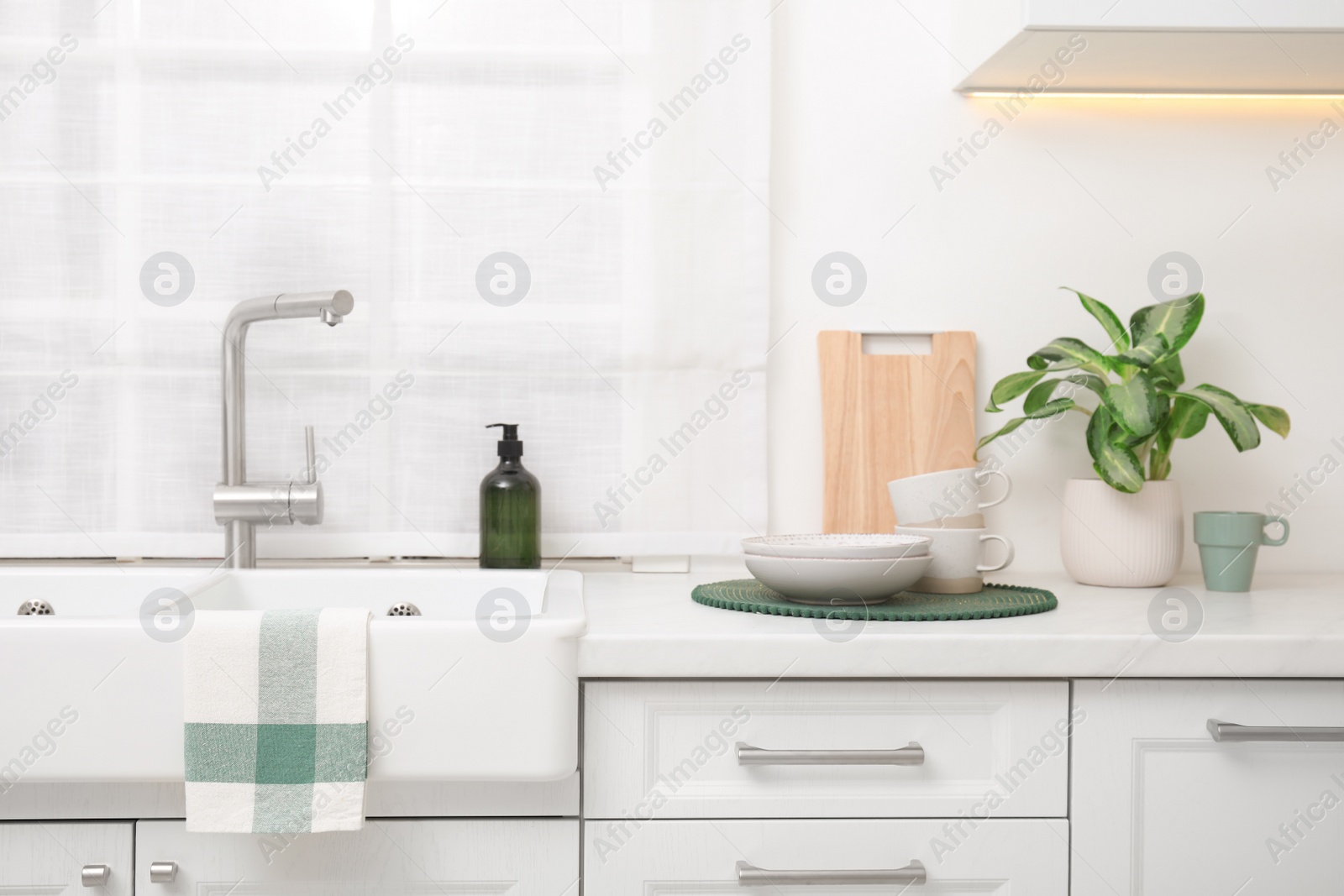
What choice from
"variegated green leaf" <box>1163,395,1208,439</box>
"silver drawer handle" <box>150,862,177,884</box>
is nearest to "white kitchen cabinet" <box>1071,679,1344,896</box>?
"variegated green leaf" <box>1163,395,1208,439</box>

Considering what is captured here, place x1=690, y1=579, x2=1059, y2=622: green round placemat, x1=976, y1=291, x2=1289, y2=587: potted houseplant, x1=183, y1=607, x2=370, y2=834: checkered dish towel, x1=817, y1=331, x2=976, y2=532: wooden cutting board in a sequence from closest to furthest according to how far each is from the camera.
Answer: x1=183, y1=607, x2=370, y2=834: checkered dish towel
x1=690, y1=579, x2=1059, y2=622: green round placemat
x1=976, y1=291, x2=1289, y2=587: potted houseplant
x1=817, y1=331, x2=976, y2=532: wooden cutting board

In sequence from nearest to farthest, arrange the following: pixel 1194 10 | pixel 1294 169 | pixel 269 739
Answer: pixel 269 739 → pixel 1194 10 → pixel 1294 169

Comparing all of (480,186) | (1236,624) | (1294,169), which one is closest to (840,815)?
(1236,624)

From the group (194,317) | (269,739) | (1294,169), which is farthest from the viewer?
(1294,169)

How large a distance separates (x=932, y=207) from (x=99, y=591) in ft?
4.13

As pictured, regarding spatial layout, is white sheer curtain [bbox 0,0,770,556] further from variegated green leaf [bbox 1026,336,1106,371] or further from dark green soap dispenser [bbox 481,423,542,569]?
variegated green leaf [bbox 1026,336,1106,371]

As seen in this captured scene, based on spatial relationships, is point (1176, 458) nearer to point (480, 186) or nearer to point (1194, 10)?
point (1194, 10)

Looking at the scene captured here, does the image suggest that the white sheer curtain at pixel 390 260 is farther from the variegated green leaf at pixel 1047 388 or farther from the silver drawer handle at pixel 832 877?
the silver drawer handle at pixel 832 877

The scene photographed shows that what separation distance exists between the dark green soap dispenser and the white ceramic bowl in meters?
0.37

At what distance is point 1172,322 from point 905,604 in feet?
1.92

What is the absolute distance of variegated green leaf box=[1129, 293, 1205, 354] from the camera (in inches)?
53.3

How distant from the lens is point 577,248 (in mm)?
1444

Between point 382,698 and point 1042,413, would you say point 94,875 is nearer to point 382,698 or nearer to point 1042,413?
point 382,698

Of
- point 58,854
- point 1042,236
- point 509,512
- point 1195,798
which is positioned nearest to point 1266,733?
point 1195,798
